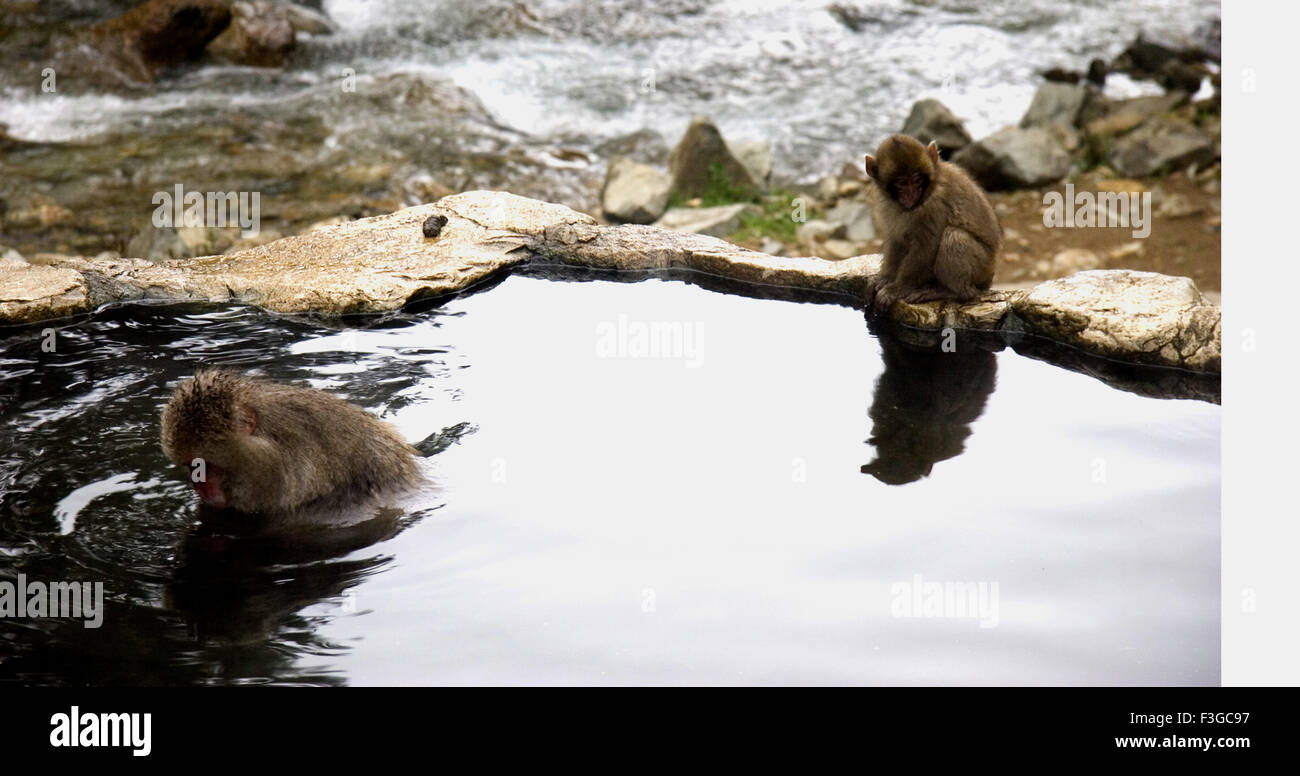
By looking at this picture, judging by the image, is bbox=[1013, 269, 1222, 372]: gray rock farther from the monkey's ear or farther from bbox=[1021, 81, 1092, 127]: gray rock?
bbox=[1021, 81, 1092, 127]: gray rock

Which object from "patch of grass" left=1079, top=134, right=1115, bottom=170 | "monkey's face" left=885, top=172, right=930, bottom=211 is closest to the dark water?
"monkey's face" left=885, top=172, right=930, bottom=211

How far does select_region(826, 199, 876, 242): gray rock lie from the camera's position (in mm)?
10766

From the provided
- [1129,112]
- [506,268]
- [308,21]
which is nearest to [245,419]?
[506,268]

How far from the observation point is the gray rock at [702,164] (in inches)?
452

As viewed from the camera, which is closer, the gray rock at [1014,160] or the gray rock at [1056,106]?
the gray rock at [1014,160]

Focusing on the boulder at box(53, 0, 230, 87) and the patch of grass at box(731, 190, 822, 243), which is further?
the boulder at box(53, 0, 230, 87)

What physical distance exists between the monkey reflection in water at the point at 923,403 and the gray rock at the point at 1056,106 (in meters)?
7.95

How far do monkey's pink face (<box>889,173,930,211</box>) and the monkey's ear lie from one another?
311 centimetres

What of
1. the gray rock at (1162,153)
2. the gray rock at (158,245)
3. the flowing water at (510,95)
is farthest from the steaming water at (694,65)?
the gray rock at (158,245)

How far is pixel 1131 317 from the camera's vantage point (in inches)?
201

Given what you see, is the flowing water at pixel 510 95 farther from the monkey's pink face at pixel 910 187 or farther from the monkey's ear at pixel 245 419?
the monkey's ear at pixel 245 419

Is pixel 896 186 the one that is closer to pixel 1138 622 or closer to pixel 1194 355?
pixel 1194 355

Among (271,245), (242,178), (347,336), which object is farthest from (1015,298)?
(242,178)
